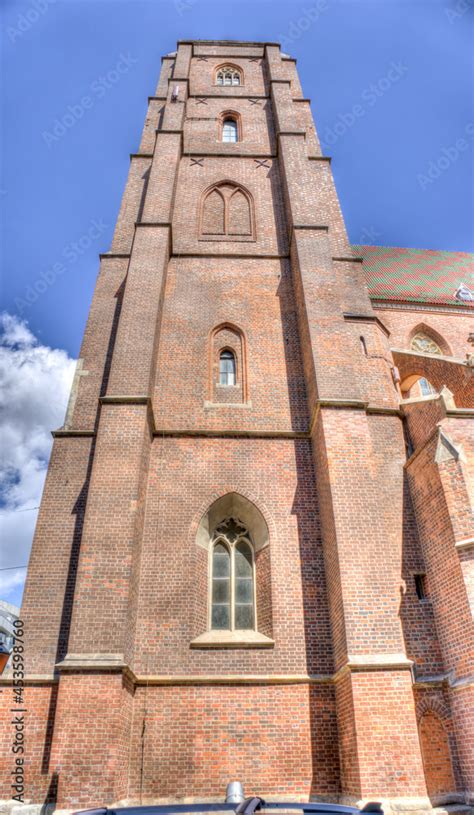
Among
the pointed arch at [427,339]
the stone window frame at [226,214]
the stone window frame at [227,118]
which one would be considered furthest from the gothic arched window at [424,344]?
the stone window frame at [227,118]

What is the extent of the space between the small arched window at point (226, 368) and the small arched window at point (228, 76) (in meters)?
13.7

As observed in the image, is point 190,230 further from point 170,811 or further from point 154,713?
point 170,811

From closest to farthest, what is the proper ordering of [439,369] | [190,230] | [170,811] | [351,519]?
[170,811] < [351,519] < [439,369] < [190,230]

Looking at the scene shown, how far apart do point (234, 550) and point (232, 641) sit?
1.66 metres

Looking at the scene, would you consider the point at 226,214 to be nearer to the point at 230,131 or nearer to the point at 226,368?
the point at 230,131

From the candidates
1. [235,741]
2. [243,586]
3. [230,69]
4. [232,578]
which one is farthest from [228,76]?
[235,741]

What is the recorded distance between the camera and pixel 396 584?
8.85 metres

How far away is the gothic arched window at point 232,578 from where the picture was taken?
912cm

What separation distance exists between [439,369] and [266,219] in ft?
20.4

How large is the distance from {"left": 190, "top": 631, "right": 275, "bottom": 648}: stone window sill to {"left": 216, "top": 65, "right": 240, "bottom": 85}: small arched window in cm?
1975

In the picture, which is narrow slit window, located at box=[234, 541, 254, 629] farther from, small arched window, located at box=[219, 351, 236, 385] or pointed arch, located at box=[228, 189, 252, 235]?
pointed arch, located at box=[228, 189, 252, 235]

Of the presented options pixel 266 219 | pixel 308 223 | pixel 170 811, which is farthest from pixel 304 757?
pixel 266 219

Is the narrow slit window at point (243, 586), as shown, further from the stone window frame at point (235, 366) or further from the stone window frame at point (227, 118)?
the stone window frame at point (227, 118)

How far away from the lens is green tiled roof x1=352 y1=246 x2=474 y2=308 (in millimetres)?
19219
